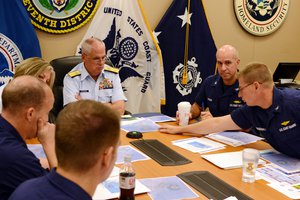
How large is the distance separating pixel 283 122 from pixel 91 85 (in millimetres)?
1683

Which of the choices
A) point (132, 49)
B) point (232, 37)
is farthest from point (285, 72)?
point (132, 49)

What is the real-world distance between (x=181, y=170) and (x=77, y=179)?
35.1 inches

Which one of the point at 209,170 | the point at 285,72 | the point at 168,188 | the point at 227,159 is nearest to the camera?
the point at 168,188

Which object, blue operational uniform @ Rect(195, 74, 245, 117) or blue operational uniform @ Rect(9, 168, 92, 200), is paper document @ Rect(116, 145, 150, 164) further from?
blue operational uniform @ Rect(195, 74, 245, 117)

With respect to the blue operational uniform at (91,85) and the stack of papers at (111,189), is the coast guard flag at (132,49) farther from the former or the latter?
the stack of papers at (111,189)

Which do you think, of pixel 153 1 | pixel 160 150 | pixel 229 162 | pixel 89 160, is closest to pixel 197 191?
pixel 229 162

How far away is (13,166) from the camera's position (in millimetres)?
1312

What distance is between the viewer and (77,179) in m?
1.04

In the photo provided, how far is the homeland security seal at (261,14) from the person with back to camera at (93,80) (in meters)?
1.95

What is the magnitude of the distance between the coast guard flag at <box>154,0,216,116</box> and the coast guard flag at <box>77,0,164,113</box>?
7.0 inches

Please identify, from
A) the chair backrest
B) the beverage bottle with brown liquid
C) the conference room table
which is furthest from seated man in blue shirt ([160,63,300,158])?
the chair backrest

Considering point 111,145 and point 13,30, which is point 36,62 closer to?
point 13,30

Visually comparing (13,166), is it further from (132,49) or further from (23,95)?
(132,49)

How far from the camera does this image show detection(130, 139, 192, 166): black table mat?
6.39 feet
